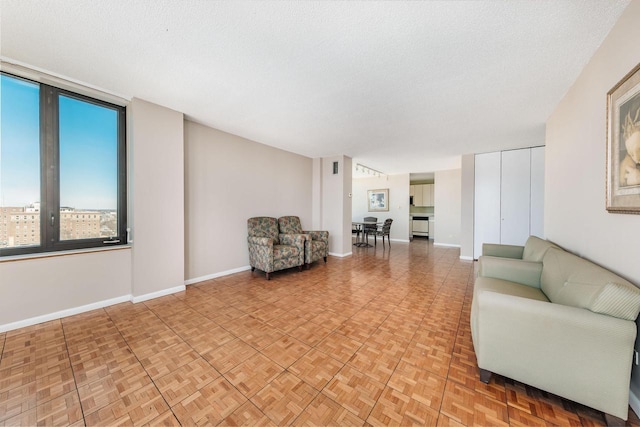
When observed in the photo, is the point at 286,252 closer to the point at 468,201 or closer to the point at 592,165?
the point at 592,165

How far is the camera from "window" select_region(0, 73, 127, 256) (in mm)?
Answer: 2260

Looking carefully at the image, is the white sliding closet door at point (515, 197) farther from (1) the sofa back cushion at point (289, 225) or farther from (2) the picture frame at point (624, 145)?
(1) the sofa back cushion at point (289, 225)

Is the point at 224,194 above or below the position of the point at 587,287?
above

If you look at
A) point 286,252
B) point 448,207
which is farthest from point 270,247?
point 448,207

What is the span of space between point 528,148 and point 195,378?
6.58 meters

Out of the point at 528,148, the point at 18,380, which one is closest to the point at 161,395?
the point at 18,380

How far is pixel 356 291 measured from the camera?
129 inches

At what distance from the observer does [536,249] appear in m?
2.57

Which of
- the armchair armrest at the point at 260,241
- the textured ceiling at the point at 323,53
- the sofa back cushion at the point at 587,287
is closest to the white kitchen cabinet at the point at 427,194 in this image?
the textured ceiling at the point at 323,53

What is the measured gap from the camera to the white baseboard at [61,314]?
2.17 metres

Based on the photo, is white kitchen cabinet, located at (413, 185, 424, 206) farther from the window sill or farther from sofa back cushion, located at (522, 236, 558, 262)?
the window sill

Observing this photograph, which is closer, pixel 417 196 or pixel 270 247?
pixel 270 247

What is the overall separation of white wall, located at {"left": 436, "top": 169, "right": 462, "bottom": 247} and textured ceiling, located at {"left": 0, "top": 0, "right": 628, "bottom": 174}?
3987 mm

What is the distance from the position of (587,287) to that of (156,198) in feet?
14.0
